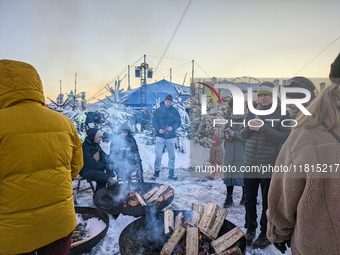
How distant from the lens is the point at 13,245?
1.29 meters

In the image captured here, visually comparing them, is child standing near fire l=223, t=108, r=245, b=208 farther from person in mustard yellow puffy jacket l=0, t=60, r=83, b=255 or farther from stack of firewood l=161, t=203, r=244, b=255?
person in mustard yellow puffy jacket l=0, t=60, r=83, b=255

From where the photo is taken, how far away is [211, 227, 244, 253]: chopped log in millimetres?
2125

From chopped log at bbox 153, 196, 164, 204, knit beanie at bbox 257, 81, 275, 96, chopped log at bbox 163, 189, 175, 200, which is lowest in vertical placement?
chopped log at bbox 153, 196, 164, 204

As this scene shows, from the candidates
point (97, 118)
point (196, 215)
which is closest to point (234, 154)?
point (196, 215)

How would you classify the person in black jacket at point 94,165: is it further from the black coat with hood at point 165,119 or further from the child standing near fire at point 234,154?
the child standing near fire at point 234,154

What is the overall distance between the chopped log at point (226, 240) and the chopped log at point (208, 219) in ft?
0.60

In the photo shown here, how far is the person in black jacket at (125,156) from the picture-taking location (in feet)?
14.0

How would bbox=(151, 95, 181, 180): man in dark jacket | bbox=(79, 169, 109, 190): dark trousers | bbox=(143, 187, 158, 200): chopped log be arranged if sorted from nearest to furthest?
bbox=(143, 187, 158, 200): chopped log → bbox=(79, 169, 109, 190): dark trousers → bbox=(151, 95, 181, 180): man in dark jacket

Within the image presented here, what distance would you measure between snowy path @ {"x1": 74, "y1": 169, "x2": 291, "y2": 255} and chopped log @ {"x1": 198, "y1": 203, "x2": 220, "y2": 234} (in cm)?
57

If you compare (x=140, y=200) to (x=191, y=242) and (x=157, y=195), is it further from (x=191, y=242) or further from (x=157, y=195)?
(x=191, y=242)

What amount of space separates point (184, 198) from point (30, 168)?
3211 mm

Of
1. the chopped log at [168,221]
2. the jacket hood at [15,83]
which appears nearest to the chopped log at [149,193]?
the chopped log at [168,221]

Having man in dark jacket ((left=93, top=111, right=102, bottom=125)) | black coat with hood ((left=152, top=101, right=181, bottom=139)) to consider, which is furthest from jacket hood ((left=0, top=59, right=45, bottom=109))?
man in dark jacket ((left=93, top=111, right=102, bottom=125))

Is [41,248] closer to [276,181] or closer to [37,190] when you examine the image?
[37,190]
